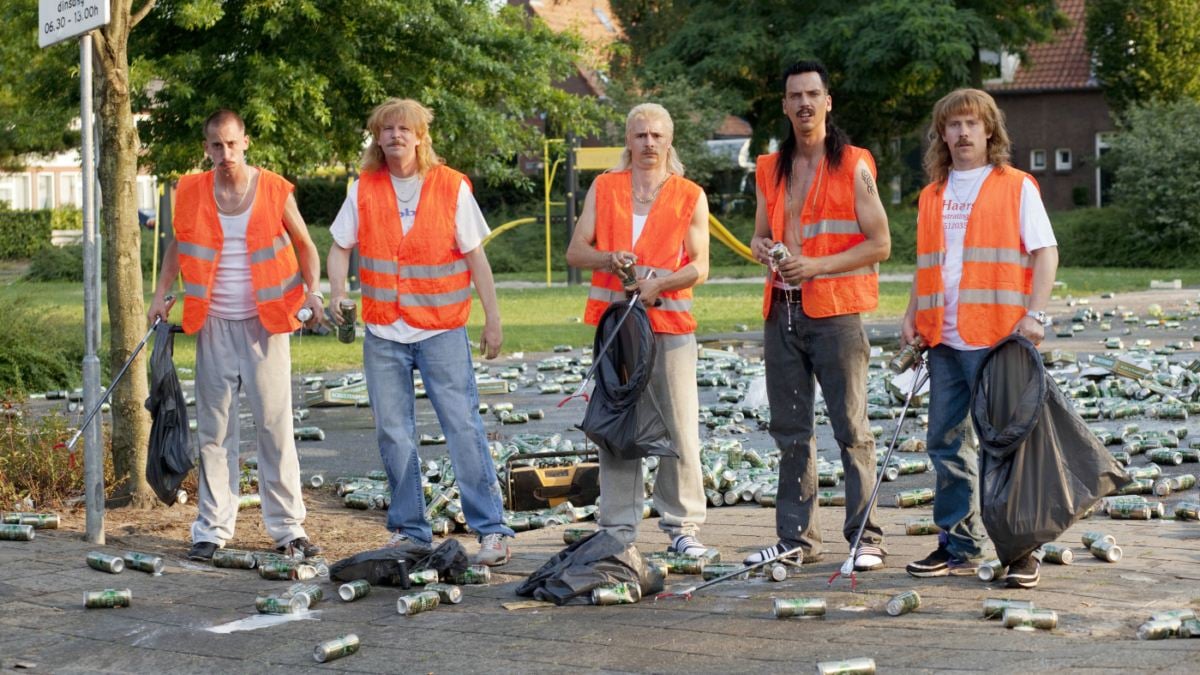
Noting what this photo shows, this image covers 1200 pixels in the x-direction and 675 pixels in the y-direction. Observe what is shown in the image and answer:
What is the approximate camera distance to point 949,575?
655 centimetres

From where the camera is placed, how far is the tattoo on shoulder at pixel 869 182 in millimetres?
6809

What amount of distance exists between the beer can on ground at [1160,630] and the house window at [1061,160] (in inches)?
2203

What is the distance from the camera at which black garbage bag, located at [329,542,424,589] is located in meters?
6.86

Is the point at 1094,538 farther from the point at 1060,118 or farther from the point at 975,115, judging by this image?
the point at 1060,118

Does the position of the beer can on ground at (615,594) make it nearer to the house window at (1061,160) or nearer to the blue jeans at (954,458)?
the blue jeans at (954,458)

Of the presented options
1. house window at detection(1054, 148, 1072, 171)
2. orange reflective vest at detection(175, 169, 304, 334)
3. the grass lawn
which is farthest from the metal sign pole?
house window at detection(1054, 148, 1072, 171)

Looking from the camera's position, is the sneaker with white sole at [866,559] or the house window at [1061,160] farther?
the house window at [1061,160]

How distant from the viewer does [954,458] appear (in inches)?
264

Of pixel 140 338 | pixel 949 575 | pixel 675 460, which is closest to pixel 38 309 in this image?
pixel 140 338

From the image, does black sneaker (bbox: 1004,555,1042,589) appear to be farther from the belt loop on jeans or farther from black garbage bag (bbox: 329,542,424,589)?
black garbage bag (bbox: 329,542,424,589)

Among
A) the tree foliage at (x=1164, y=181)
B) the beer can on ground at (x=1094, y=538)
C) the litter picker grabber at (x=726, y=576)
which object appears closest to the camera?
the litter picker grabber at (x=726, y=576)

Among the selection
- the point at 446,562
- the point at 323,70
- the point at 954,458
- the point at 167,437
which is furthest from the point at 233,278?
the point at 323,70

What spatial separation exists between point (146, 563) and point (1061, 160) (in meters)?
55.9

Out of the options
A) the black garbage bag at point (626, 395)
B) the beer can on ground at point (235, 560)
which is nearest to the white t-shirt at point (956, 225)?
the black garbage bag at point (626, 395)
